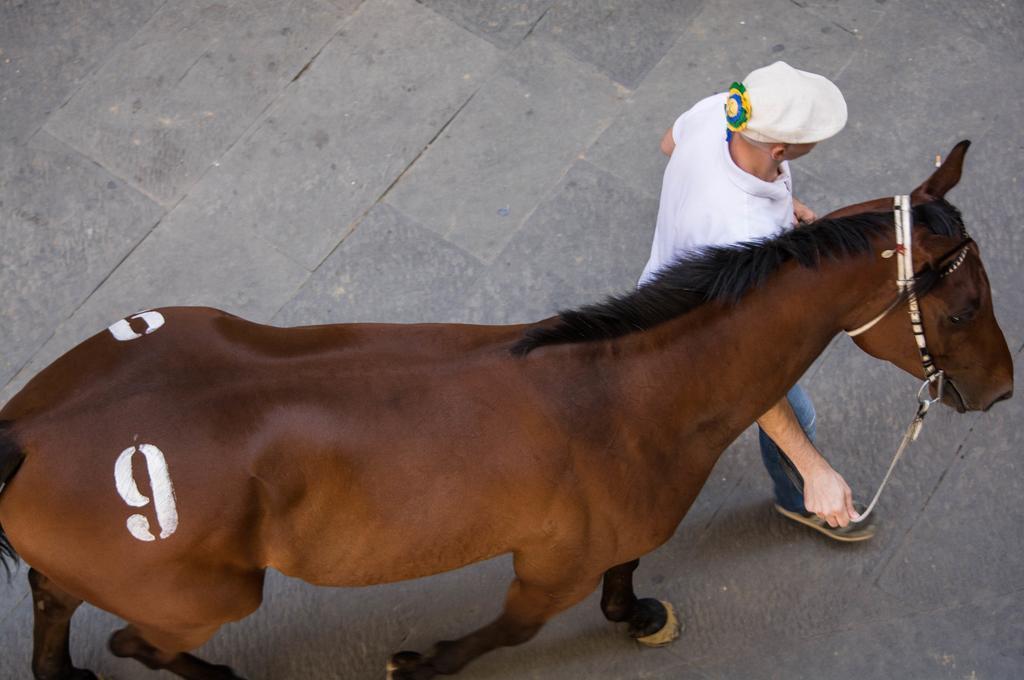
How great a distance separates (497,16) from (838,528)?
2757 mm

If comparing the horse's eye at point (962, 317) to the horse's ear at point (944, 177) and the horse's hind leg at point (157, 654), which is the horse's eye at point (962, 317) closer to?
the horse's ear at point (944, 177)

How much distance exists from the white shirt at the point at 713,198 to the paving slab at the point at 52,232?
236 cm

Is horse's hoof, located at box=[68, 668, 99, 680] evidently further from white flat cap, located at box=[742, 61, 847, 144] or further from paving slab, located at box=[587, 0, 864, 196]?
paving slab, located at box=[587, 0, 864, 196]

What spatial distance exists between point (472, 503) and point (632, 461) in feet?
1.36

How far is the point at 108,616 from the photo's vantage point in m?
3.30

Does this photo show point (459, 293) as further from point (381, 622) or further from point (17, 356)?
point (17, 356)

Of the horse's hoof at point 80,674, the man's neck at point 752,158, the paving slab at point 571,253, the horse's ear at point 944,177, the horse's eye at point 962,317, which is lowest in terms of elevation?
the horse's hoof at point 80,674

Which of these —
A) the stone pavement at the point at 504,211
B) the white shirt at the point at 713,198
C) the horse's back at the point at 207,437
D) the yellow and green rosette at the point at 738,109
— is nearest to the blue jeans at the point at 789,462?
the stone pavement at the point at 504,211

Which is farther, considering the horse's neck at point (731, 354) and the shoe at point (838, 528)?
the shoe at point (838, 528)

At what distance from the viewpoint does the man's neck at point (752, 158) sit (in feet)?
8.46

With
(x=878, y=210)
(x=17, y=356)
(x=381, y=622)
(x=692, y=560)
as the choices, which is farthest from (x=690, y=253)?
(x=17, y=356)

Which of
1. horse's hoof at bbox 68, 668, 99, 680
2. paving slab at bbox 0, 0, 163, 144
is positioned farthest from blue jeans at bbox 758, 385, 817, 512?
paving slab at bbox 0, 0, 163, 144

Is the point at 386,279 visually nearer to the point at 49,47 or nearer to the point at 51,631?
the point at 51,631

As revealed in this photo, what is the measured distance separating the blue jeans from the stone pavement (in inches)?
5.9
